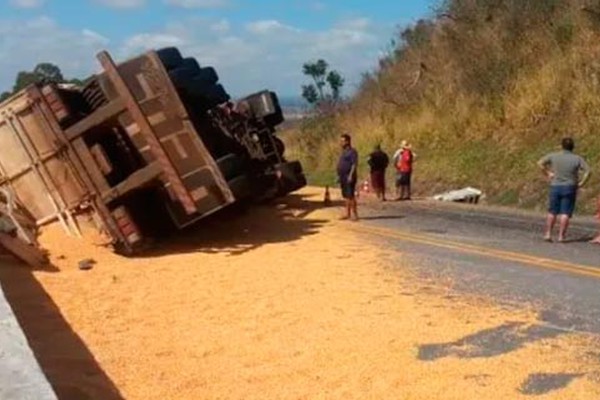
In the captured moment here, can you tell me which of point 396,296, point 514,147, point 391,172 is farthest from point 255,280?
point 391,172

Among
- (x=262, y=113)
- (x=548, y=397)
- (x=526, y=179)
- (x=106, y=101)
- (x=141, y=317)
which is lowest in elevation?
(x=526, y=179)

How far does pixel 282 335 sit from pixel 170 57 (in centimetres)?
816

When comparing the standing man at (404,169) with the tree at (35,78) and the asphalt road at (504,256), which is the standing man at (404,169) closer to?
the asphalt road at (504,256)

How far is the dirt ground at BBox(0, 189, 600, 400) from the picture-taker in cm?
682

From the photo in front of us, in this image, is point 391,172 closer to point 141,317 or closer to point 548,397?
point 141,317

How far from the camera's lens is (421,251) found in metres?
13.6

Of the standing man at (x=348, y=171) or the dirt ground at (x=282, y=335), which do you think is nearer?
the dirt ground at (x=282, y=335)

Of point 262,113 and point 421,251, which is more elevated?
point 262,113

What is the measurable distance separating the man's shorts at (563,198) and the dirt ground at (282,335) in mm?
2954

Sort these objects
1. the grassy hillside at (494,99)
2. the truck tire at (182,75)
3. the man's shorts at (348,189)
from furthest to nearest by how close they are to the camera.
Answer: the grassy hillside at (494,99), the man's shorts at (348,189), the truck tire at (182,75)

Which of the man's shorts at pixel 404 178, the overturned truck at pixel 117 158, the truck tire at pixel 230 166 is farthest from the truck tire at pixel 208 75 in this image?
the man's shorts at pixel 404 178

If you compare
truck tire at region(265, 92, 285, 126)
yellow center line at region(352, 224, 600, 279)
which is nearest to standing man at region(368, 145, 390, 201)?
truck tire at region(265, 92, 285, 126)

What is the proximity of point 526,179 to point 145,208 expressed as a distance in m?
10.3

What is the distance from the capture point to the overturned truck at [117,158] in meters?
13.7
